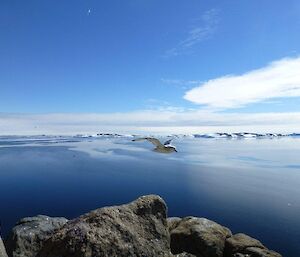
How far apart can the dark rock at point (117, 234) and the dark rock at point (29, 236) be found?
2.11m

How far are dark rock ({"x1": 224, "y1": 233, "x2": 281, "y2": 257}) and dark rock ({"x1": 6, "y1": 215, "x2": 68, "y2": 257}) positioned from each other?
661 cm

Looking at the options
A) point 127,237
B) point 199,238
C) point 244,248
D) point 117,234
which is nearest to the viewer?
point 117,234

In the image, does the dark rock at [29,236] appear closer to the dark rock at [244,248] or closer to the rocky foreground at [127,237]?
the rocky foreground at [127,237]

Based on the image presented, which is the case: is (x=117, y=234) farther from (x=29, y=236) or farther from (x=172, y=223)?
(x=172, y=223)

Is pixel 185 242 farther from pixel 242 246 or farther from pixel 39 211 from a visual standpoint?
pixel 39 211

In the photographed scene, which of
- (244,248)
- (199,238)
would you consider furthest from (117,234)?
(244,248)

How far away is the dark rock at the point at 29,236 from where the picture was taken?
423 inches

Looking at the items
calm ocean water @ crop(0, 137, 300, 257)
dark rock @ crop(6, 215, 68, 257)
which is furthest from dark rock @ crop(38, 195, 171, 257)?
calm ocean water @ crop(0, 137, 300, 257)

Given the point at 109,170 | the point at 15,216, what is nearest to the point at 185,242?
the point at 15,216

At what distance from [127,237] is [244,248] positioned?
235 inches

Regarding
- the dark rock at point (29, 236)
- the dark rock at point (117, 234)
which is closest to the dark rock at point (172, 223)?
the dark rock at point (117, 234)

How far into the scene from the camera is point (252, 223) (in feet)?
75.2

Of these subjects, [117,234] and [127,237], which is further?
[127,237]

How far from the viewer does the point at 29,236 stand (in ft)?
37.1
